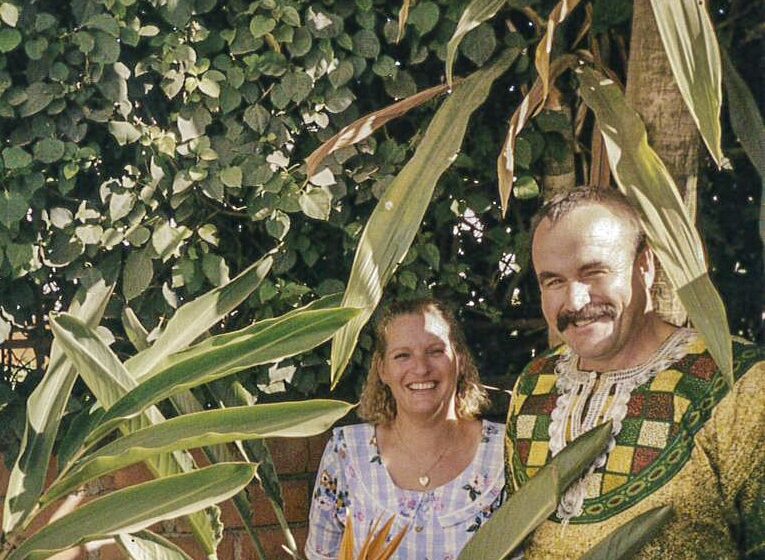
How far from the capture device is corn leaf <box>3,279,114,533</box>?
1.88 metres

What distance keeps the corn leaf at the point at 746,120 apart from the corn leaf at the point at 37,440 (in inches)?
48.9

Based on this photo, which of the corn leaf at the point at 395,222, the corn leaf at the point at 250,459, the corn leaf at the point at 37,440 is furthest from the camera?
the corn leaf at the point at 250,459

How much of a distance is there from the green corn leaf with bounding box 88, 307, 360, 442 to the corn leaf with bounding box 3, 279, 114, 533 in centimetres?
15

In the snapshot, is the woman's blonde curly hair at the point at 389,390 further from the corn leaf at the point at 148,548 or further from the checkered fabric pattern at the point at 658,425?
the corn leaf at the point at 148,548

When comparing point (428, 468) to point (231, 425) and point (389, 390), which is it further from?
point (231, 425)

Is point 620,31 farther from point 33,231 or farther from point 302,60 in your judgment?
point 33,231

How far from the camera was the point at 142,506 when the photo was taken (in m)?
1.73

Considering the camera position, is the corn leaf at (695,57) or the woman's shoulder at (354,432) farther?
the woman's shoulder at (354,432)

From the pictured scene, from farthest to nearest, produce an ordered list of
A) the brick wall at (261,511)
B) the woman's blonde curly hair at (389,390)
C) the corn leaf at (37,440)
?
the brick wall at (261,511)
the woman's blonde curly hair at (389,390)
the corn leaf at (37,440)

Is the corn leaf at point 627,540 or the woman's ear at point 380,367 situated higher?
the woman's ear at point 380,367

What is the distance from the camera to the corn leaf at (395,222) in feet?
6.49

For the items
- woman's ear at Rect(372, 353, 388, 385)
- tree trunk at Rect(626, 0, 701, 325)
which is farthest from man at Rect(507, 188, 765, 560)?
woman's ear at Rect(372, 353, 388, 385)

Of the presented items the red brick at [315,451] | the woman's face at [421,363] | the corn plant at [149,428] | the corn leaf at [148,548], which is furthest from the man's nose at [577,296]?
the red brick at [315,451]

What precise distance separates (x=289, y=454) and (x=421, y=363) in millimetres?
531
